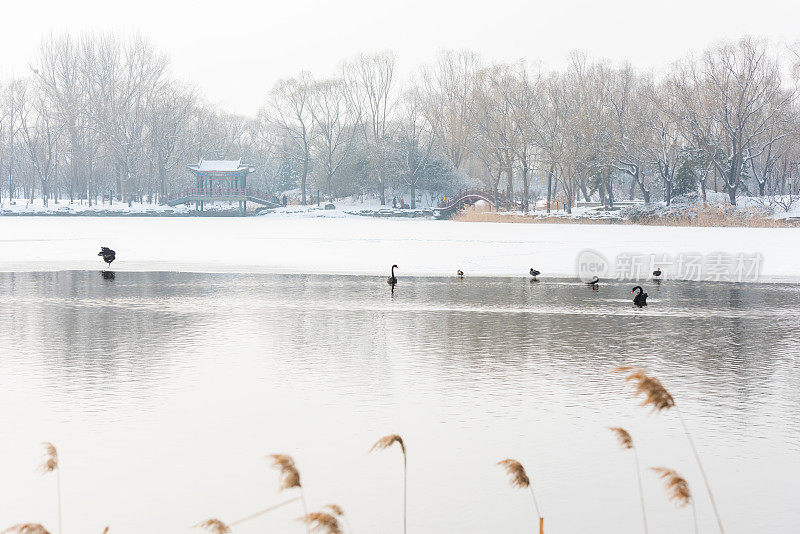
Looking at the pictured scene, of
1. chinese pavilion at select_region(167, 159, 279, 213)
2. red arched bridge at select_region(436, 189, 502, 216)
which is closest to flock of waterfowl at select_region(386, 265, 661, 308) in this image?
red arched bridge at select_region(436, 189, 502, 216)

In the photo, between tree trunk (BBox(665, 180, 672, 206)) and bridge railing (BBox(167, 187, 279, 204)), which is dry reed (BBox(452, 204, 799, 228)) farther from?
bridge railing (BBox(167, 187, 279, 204))

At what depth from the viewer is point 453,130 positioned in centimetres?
9881

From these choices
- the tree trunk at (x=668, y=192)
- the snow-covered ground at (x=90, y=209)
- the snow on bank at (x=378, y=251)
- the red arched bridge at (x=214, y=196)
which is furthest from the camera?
the red arched bridge at (x=214, y=196)

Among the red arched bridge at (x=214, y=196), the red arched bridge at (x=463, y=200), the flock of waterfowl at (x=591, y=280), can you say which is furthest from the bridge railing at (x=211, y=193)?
the flock of waterfowl at (x=591, y=280)

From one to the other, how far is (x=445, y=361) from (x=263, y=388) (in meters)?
3.04

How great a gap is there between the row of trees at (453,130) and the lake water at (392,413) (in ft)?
191

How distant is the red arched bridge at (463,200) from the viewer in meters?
93.1

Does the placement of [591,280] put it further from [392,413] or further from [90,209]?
[90,209]

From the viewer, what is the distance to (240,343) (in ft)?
49.4

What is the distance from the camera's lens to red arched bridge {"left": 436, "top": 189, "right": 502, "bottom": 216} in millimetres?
93062

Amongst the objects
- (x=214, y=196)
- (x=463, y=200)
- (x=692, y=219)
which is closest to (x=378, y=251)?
(x=692, y=219)

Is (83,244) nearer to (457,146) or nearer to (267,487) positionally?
(267,487)

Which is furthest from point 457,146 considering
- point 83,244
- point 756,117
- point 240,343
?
point 240,343

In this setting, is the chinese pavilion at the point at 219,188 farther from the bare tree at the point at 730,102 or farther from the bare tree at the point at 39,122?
the bare tree at the point at 730,102
